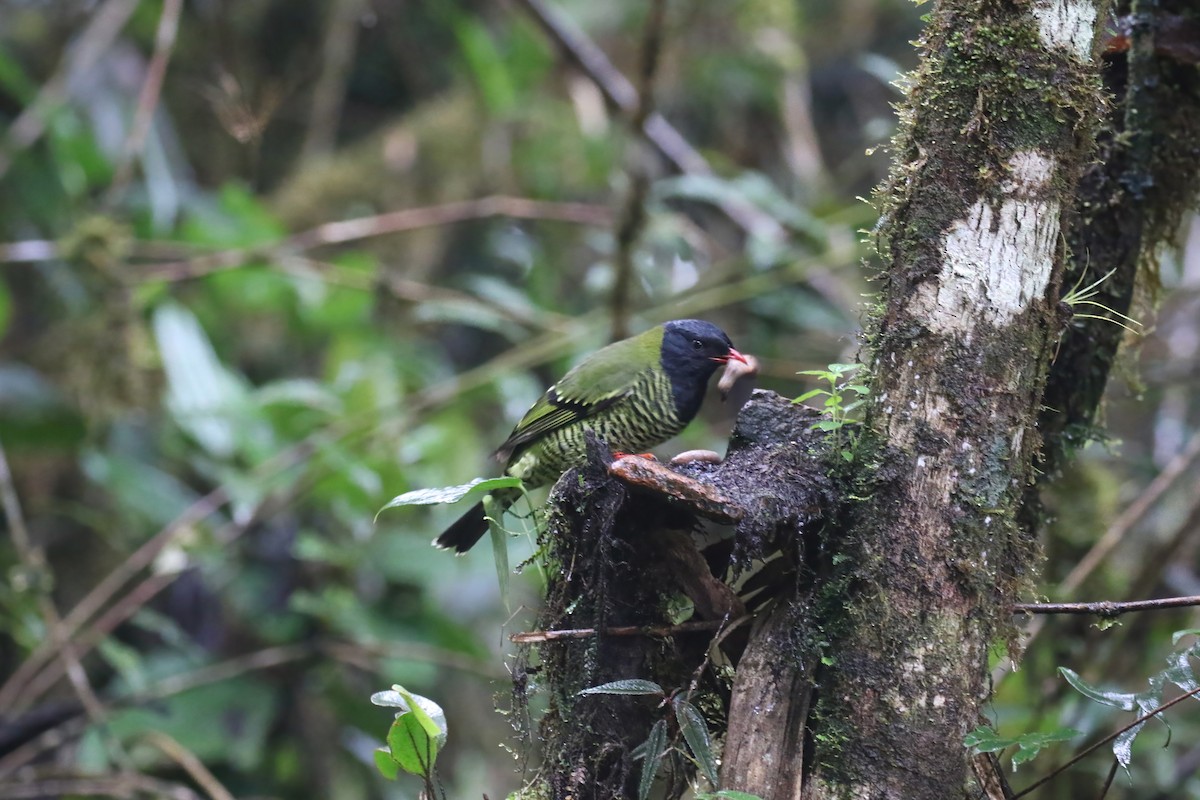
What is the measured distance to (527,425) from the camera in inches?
150

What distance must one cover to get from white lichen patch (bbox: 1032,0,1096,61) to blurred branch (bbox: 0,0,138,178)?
519 cm

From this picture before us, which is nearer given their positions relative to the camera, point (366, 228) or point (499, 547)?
point (499, 547)

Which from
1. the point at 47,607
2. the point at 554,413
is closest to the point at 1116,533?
the point at 554,413

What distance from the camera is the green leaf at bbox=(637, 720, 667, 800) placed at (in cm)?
188

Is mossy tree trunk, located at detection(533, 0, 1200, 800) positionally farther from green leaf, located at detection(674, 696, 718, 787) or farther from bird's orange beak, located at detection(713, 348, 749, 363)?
bird's orange beak, located at detection(713, 348, 749, 363)

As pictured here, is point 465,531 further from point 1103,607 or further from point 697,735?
point 1103,607

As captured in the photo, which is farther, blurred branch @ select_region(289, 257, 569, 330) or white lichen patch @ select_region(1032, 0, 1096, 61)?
blurred branch @ select_region(289, 257, 569, 330)

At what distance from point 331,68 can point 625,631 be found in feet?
18.4

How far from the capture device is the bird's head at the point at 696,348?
3.62m

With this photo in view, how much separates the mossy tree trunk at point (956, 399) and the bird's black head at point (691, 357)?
5.27 ft

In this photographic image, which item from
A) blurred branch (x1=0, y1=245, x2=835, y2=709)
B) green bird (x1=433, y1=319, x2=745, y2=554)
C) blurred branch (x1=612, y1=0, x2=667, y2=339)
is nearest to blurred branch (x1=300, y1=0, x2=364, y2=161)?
blurred branch (x1=0, y1=245, x2=835, y2=709)

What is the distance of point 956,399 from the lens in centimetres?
189

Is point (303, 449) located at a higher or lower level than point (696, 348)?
lower

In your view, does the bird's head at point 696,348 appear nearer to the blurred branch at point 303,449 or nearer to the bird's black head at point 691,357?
the bird's black head at point 691,357
